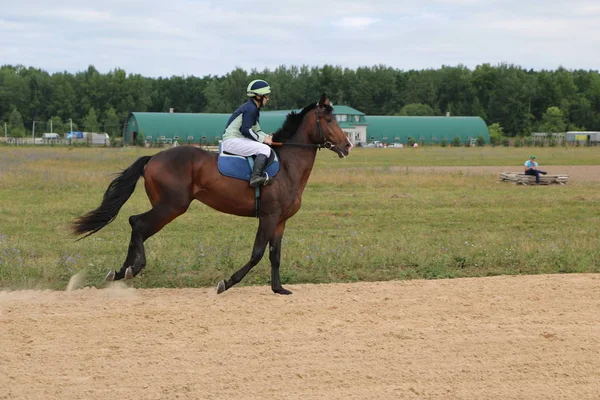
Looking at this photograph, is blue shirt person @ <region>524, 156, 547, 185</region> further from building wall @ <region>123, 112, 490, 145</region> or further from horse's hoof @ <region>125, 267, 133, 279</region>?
building wall @ <region>123, 112, 490, 145</region>

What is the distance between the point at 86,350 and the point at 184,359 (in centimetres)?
100

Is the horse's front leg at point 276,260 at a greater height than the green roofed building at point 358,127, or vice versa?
the green roofed building at point 358,127

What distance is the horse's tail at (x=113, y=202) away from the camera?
32.6 ft

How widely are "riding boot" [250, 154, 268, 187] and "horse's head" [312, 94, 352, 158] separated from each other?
0.93m

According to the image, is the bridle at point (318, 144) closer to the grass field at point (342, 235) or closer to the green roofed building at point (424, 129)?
the grass field at point (342, 235)

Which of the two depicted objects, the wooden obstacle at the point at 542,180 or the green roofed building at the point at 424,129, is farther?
the green roofed building at the point at 424,129

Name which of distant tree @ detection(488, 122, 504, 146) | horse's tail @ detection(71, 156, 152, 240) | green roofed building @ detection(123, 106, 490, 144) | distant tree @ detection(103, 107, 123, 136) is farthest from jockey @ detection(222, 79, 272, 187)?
distant tree @ detection(103, 107, 123, 136)

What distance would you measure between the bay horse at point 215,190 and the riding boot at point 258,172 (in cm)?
20

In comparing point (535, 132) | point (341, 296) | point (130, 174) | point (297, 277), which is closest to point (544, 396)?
point (341, 296)

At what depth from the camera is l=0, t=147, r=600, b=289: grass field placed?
11281 millimetres

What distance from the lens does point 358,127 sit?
10238 centimetres

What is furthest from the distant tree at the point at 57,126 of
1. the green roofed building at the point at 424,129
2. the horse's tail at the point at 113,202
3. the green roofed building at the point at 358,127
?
the horse's tail at the point at 113,202

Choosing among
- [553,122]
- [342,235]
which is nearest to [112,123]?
[553,122]

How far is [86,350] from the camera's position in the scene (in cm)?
688
